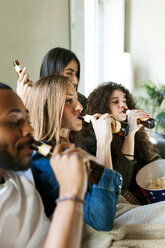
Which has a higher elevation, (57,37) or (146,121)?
(57,37)

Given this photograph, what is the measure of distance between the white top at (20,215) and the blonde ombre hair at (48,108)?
0.85 ft

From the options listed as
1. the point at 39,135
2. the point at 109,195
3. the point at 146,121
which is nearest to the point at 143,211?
the point at 109,195

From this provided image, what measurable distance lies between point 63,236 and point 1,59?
1.37m

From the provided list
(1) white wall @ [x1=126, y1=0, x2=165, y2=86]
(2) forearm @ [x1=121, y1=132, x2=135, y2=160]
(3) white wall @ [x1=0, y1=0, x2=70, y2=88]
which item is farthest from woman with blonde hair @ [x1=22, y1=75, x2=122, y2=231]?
(1) white wall @ [x1=126, y1=0, x2=165, y2=86]

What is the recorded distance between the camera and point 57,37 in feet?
7.61

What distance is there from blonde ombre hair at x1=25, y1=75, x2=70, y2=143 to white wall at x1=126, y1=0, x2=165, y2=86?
2.91 metres

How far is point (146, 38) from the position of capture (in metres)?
3.72

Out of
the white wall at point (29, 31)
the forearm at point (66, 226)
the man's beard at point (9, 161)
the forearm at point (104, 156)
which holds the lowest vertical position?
the forearm at point (104, 156)

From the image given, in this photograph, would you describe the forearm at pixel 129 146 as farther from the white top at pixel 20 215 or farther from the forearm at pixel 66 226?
the forearm at pixel 66 226

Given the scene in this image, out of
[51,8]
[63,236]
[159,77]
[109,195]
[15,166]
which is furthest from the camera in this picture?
[159,77]

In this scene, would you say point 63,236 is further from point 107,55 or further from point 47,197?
point 107,55

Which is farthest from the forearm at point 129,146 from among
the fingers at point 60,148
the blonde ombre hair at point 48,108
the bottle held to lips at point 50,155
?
the fingers at point 60,148

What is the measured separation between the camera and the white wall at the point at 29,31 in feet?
5.57

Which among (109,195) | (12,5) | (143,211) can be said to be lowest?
(143,211)
